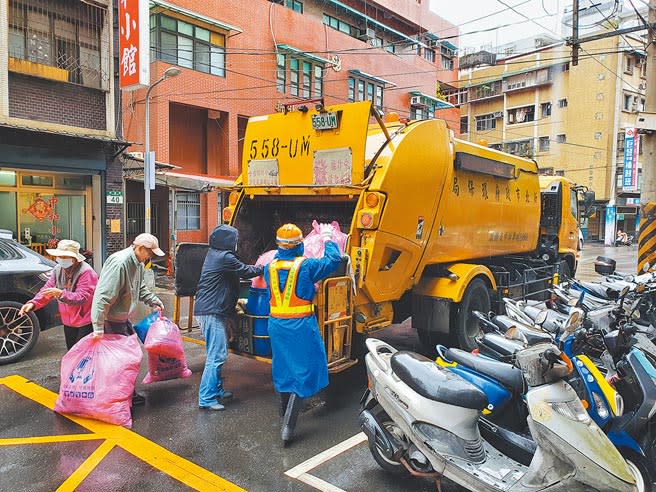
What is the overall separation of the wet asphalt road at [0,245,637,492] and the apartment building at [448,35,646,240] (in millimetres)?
33234

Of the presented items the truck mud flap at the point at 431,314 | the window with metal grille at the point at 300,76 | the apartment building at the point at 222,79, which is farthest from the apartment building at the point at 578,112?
the truck mud flap at the point at 431,314

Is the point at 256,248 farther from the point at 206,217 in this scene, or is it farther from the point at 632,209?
the point at 632,209

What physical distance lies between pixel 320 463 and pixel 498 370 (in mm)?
1456

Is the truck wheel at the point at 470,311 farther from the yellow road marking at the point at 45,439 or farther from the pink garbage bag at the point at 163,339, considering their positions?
the yellow road marking at the point at 45,439

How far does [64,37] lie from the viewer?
11.7 m

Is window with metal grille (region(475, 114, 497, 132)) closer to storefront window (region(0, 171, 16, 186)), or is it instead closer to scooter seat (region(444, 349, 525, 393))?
storefront window (region(0, 171, 16, 186))

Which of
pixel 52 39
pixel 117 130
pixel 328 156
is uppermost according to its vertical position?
pixel 52 39

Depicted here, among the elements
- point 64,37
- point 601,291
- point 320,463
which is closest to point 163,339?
point 320,463

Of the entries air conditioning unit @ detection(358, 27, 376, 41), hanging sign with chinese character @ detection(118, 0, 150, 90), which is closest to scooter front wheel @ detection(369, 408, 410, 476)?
hanging sign with chinese character @ detection(118, 0, 150, 90)

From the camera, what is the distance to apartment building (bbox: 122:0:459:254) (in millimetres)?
17172

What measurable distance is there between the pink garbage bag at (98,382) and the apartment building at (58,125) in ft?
25.7

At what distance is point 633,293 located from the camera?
5.28 meters

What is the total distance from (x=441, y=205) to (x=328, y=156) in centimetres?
140

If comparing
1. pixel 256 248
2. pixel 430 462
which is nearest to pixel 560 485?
pixel 430 462
